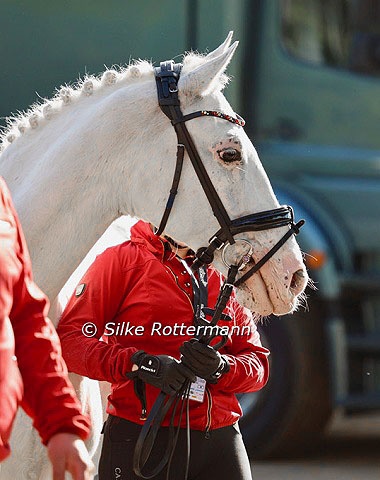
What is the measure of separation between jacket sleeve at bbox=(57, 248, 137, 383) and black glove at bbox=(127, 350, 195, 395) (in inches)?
2.5

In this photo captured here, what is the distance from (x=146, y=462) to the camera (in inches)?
134

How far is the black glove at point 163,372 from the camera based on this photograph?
3291 mm

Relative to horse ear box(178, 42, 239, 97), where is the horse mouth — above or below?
below

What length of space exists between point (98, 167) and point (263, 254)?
1.93ft

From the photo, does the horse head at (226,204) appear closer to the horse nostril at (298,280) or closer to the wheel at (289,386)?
the horse nostril at (298,280)

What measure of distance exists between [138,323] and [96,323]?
0.44 feet

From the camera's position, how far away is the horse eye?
342 centimetres

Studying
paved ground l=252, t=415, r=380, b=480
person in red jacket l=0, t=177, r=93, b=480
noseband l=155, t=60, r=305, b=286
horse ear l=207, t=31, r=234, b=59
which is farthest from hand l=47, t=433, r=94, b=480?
paved ground l=252, t=415, r=380, b=480

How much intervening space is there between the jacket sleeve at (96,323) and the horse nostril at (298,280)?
0.53 metres

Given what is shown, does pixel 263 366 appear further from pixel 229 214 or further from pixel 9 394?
pixel 9 394

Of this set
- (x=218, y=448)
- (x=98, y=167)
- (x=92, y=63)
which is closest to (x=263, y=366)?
(x=218, y=448)

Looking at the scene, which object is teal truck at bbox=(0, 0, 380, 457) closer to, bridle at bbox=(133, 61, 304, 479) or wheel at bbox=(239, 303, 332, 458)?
wheel at bbox=(239, 303, 332, 458)

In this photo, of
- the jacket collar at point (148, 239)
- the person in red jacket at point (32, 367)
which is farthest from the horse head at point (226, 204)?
the person in red jacket at point (32, 367)

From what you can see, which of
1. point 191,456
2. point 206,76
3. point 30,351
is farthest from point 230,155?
point 30,351
